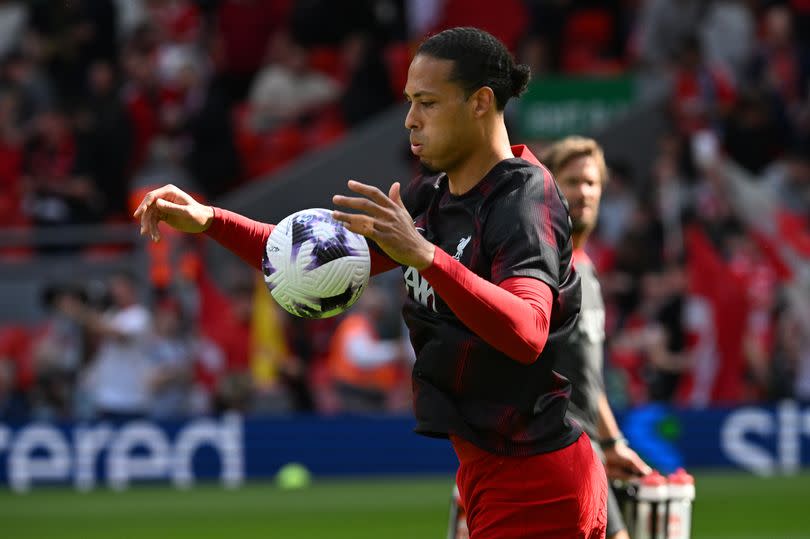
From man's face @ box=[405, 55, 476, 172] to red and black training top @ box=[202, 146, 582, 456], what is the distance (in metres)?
0.15

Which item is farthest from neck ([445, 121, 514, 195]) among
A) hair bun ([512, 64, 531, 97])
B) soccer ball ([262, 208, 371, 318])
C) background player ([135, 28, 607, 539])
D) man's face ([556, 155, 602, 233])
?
man's face ([556, 155, 602, 233])

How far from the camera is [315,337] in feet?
49.5

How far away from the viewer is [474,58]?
427cm

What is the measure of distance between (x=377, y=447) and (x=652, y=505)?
7924 millimetres

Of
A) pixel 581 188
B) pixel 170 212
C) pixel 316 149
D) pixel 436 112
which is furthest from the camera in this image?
pixel 316 149

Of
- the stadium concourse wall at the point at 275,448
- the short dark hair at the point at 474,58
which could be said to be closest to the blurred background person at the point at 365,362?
the stadium concourse wall at the point at 275,448

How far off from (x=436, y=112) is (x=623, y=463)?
2.24 metres

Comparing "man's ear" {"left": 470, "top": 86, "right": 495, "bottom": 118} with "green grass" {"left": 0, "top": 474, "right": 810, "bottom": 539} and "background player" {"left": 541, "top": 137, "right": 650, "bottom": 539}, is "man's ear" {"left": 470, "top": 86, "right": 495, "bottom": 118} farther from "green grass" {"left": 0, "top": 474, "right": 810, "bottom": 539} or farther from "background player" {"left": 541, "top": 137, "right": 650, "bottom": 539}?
"green grass" {"left": 0, "top": 474, "right": 810, "bottom": 539}

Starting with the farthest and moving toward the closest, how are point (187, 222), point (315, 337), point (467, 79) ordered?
point (315, 337), point (187, 222), point (467, 79)

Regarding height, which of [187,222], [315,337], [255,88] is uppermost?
[255,88]

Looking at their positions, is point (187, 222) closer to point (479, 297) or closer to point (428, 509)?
point (479, 297)

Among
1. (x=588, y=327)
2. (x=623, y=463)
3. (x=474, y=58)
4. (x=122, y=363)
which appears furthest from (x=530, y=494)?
(x=122, y=363)

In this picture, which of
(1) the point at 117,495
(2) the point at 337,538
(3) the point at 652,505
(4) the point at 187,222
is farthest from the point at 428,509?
(4) the point at 187,222

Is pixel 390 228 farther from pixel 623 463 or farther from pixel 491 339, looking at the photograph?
pixel 623 463
